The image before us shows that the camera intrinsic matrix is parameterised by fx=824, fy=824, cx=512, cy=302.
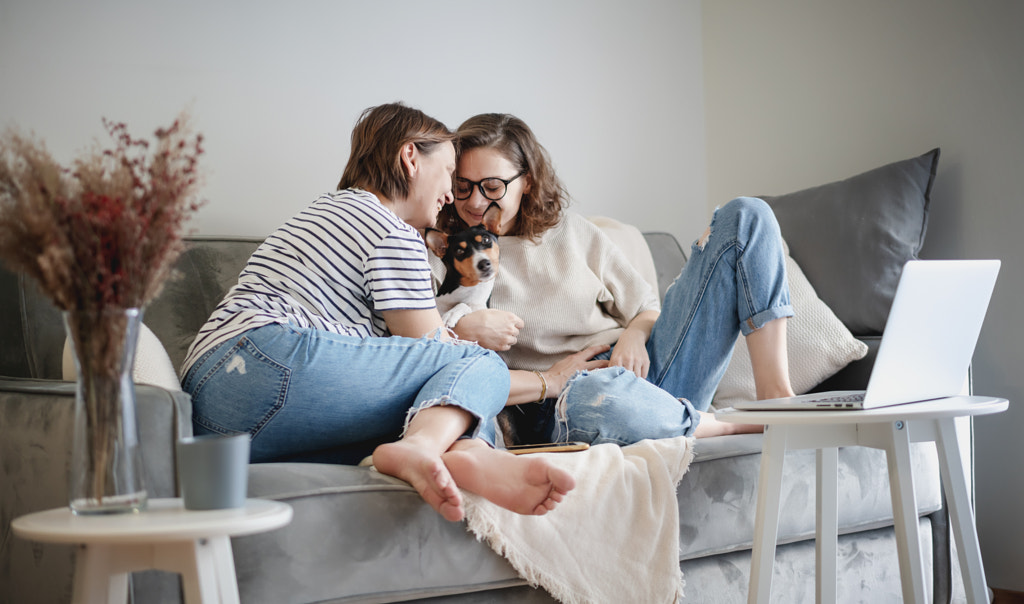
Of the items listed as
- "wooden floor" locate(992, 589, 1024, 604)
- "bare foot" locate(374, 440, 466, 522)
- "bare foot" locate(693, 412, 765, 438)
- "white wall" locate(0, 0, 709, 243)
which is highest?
"white wall" locate(0, 0, 709, 243)

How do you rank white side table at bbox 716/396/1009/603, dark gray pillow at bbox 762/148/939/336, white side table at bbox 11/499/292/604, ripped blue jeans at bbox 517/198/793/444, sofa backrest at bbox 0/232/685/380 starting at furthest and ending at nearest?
1. dark gray pillow at bbox 762/148/939/336
2. sofa backrest at bbox 0/232/685/380
3. ripped blue jeans at bbox 517/198/793/444
4. white side table at bbox 716/396/1009/603
5. white side table at bbox 11/499/292/604

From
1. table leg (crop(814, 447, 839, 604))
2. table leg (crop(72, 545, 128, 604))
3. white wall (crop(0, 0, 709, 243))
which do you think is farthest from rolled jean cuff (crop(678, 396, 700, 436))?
white wall (crop(0, 0, 709, 243))

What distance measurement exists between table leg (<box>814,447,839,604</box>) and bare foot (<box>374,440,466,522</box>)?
0.60 meters

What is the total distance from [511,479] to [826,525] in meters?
0.59

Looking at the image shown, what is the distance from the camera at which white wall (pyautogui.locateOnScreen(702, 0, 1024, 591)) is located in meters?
1.96

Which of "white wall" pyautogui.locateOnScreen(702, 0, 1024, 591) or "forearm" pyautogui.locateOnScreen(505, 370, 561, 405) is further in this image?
"white wall" pyautogui.locateOnScreen(702, 0, 1024, 591)

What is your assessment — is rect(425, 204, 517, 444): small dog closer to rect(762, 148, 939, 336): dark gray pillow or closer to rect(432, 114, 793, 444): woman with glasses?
rect(432, 114, 793, 444): woman with glasses

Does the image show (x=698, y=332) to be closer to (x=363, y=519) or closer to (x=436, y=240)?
(x=436, y=240)

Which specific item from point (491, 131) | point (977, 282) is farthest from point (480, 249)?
point (977, 282)

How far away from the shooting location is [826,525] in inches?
53.5

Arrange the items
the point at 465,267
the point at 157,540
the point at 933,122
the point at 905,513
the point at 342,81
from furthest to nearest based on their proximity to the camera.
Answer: the point at 342,81
the point at 933,122
the point at 465,267
the point at 905,513
the point at 157,540

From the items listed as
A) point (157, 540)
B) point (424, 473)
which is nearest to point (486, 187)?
point (424, 473)

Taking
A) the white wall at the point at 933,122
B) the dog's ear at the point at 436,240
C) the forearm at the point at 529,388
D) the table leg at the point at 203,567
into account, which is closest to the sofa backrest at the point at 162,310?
the dog's ear at the point at 436,240

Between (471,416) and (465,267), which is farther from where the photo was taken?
(465,267)
